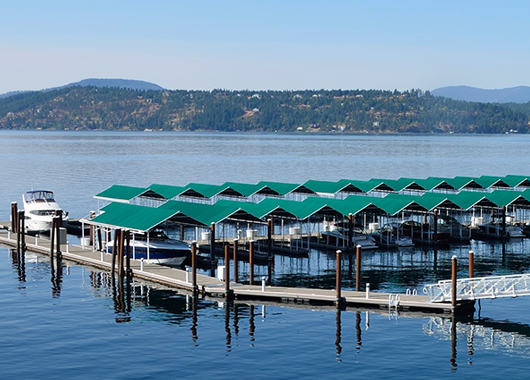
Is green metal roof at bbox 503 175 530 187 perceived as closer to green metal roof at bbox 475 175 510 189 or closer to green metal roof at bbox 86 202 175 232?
green metal roof at bbox 475 175 510 189

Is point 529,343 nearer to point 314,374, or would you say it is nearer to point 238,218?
point 314,374

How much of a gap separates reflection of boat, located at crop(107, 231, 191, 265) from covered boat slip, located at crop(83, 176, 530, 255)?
176 centimetres

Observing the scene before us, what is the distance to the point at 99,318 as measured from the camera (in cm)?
4753

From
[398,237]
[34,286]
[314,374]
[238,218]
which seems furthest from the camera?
[398,237]

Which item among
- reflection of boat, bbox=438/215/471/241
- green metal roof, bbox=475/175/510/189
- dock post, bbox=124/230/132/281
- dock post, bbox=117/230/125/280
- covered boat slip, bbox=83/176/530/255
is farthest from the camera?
green metal roof, bbox=475/175/510/189

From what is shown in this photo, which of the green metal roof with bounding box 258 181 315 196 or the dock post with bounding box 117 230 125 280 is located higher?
the green metal roof with bounding box 258 181 315 196

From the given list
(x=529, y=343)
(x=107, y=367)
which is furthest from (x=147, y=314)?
(x=529, y=343)

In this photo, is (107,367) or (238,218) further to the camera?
(238,218)

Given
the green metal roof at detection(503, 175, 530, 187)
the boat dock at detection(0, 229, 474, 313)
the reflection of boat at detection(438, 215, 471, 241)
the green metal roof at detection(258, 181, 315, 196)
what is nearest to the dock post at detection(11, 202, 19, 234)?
the boat dock at detection(0, 229, 474, 313)

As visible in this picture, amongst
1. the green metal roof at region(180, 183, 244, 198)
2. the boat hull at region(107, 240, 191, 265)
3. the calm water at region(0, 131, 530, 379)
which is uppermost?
the green metal roof at region(180, 183, 244, 198)

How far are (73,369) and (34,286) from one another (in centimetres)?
1986

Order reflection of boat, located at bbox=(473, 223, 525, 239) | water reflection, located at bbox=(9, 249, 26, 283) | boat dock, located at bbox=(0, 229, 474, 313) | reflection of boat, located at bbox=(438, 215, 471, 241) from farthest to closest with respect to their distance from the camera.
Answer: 1. reflection of boat, located at bbox=(473, 223, 525, 239)
2. reflection of boat, located at bbox=(438, 215, 471, 241)
3. water reflection, located at bbox=(9, 249, 26, 283)
4. boat dock, located at bbox=(0, 229, 474, 313)

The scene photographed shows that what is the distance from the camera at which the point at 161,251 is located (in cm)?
6156

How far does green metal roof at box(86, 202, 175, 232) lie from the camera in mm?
60000
